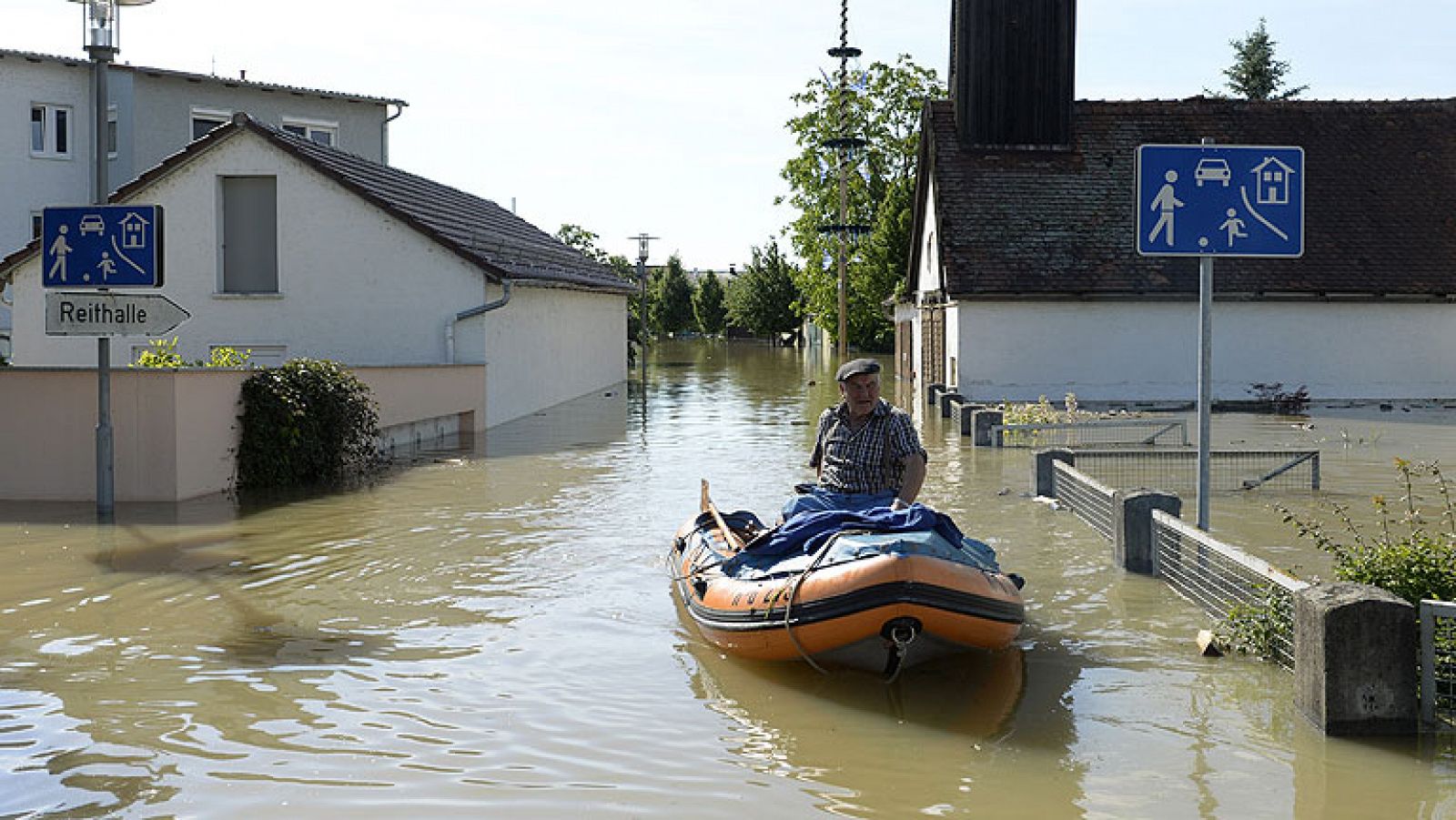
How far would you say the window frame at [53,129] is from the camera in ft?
125

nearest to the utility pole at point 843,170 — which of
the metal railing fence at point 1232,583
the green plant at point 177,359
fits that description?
the green plant at point 177,359

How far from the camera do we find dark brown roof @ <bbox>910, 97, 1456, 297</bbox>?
3114cm

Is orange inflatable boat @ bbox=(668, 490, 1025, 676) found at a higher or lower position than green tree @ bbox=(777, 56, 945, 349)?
lower

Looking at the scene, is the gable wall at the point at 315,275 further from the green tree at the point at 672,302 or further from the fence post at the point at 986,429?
the green tree at the point at 672,302

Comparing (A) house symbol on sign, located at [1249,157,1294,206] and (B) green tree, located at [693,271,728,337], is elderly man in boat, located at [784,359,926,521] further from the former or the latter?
(B) green tree, located at [693,271,728,337]

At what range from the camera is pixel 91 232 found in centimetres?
1355

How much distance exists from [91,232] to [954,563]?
9.42m

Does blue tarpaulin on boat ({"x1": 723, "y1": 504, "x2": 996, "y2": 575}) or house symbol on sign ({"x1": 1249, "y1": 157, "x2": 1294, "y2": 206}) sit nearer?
blue tarpaulin on boat ({"x1": 723, "y1": 504, "x2": 996, "y2": 575})

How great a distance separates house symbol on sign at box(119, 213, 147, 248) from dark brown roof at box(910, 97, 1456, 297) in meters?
19.8

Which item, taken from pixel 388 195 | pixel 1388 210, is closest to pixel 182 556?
pixel 388 195

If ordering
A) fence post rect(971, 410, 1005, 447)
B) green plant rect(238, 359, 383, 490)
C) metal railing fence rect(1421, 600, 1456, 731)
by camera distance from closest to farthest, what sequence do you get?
metal railing fence rect(1421, 600, 1456, 731) < green plant rect(238, 359, 383, 490) < fence post rect(971, 410, 1005, 447)

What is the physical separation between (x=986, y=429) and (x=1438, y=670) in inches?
586

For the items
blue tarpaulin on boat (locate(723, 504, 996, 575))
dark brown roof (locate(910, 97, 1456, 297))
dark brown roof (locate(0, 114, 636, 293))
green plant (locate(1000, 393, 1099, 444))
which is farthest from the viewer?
dark brown roof (locate(910, 97, 1456, 297))

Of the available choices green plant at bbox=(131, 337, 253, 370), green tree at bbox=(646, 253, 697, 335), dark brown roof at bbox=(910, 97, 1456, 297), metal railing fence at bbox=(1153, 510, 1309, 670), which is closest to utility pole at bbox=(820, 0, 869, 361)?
dark brown roof at bbox=(910, 97, 1456, 297)
